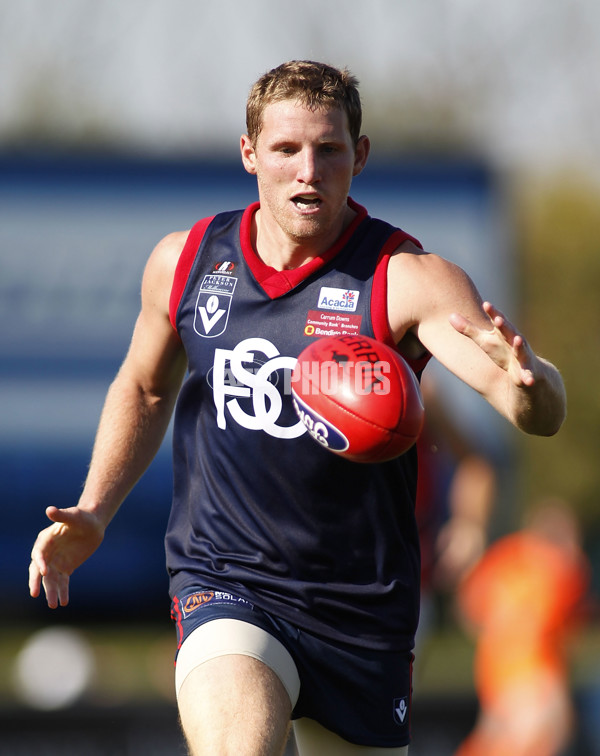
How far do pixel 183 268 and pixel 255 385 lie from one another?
1.89ft

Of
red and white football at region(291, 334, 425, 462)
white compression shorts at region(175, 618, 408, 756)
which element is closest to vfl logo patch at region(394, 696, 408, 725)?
white compression shorts at region(175, 618, 408, 756)

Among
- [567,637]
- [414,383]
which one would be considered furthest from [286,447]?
[567,637]

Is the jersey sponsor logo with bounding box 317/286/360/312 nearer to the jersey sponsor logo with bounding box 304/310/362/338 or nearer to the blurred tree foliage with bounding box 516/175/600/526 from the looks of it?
the jersey sponsor logo with bounding box 304/310/362/338

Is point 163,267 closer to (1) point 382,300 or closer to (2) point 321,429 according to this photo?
(1) point 382,300

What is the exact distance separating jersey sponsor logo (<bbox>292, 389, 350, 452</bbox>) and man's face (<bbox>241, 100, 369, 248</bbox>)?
657 millimetres

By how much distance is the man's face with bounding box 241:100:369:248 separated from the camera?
4074 millimetres

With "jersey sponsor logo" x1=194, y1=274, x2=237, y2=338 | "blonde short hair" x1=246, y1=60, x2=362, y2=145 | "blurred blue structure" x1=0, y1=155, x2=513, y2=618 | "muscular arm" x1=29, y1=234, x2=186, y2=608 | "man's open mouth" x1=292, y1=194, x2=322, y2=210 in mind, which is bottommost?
"blurred blue structure" x1=0, y1=155, x2=513, y2=618

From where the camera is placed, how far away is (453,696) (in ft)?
28.8

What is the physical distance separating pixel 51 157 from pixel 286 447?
9509mm

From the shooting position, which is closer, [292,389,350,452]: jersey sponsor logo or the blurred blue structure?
[292,389,350,452]: jersey sponsor logo

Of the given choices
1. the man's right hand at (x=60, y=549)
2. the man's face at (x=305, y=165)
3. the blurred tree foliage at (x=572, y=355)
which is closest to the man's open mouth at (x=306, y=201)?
the man's face at (x=305, y=165)

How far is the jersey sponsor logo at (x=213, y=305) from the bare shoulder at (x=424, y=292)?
0.59m

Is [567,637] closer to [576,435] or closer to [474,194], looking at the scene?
[474,194]

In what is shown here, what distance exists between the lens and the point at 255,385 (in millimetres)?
4113
